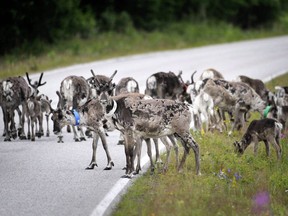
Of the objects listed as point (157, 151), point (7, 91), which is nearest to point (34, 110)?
point (7, 91)

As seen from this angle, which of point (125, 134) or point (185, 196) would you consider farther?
point (125, 134)

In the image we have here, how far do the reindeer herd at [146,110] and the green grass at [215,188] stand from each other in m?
0.45

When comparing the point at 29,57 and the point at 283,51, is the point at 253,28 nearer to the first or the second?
the point at 283,51

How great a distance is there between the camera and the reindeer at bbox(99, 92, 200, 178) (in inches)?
495

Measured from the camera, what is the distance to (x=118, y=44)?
40750mm

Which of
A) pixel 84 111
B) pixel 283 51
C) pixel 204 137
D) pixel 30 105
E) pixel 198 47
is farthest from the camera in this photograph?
pixel 198 47

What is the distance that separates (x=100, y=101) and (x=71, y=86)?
12.9ft

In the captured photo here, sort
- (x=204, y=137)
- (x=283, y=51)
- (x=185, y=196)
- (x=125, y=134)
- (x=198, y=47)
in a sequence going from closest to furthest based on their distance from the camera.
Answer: (x=185, y=196), (x=125, y=134), (x=204, y=137), (x=283, y=51), (x=198, y=47)

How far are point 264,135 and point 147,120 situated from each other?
332 centimetres

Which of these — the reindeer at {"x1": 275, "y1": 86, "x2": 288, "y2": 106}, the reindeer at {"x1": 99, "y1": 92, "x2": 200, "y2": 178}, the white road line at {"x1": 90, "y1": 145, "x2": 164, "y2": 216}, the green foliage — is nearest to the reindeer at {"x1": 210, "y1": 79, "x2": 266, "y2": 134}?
the reindeer at {"x1": 275, "y1": 86, "x2": 288, "y2": 106}

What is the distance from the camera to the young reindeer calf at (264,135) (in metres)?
14.8

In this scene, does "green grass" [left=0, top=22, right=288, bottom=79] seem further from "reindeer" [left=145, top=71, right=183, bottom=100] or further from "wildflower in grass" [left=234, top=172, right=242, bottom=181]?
"wildflower in grass" [left=234, top=172, right=242, bottom=181]

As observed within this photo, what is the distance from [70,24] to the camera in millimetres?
41812

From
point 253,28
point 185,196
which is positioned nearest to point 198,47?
point 253,28
